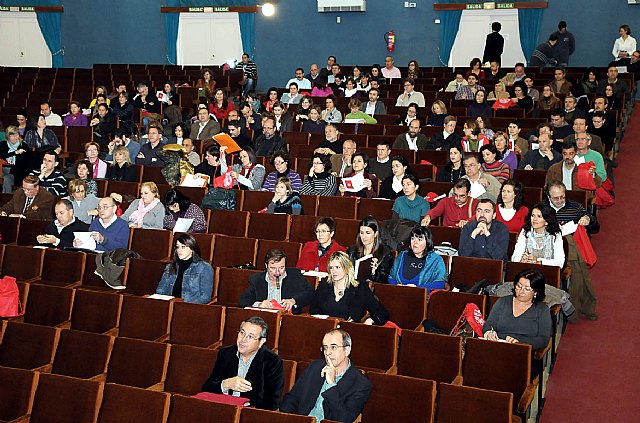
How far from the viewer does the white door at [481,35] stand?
47.3 feet

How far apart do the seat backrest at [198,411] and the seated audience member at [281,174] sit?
358 cm

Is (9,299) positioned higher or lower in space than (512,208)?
lower

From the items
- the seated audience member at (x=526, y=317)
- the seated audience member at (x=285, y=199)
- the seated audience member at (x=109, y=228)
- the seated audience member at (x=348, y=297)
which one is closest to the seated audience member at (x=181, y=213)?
the seated audience member at (x=109, y=228)

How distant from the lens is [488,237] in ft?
19.1

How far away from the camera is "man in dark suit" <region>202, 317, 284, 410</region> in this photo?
14.1 feet

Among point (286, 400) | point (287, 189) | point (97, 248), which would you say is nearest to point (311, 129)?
point (287, 189)

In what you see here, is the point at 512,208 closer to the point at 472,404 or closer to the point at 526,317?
the point at 526,317

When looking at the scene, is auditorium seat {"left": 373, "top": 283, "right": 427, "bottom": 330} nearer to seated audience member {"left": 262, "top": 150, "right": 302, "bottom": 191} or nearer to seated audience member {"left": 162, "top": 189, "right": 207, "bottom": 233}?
seated audience member {"left": 162, "top": 189, "right": 207, "bottom": 233}

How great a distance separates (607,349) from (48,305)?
12.1 feet

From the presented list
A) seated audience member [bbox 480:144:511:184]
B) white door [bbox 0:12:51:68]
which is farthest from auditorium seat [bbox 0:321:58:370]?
white door [bbox 0:12:51:68]

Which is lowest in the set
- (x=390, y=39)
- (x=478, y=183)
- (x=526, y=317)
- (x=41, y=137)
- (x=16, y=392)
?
(x=16, y=392)

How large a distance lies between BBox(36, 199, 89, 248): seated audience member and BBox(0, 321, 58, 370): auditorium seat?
1542 mm

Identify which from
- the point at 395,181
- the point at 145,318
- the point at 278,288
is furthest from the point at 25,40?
the point at 278,288

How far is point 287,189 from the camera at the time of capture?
22.4 feet
